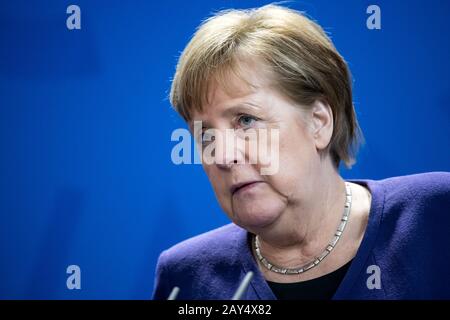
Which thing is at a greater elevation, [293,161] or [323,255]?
[293,161]

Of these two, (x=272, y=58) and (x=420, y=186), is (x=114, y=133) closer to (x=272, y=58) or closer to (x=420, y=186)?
(x=272, y=58)

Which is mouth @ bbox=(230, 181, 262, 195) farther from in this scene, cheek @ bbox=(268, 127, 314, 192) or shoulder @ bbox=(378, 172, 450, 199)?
shoulder @ bbox=(378, 172, 450, 199)

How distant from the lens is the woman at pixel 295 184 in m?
1.36

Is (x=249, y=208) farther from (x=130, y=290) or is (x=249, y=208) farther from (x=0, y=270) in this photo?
(x=0, y=270)

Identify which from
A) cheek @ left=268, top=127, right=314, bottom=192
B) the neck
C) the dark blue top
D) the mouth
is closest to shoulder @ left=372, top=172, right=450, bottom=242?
the dark blue top

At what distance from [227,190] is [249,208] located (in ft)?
0.22

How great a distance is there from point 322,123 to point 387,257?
1.08ft

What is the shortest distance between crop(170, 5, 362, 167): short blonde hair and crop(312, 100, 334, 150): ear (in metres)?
0.02

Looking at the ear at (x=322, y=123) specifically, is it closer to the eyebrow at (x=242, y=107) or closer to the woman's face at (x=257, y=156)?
the woman's face at (x=257, y=156)

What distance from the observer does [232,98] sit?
4.47 ft

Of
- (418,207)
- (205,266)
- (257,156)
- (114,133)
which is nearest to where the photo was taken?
(257,156)

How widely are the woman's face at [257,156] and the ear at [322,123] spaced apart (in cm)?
5

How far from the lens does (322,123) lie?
147 centimetres

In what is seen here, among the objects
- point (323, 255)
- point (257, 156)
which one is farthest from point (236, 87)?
point (323, 255)
